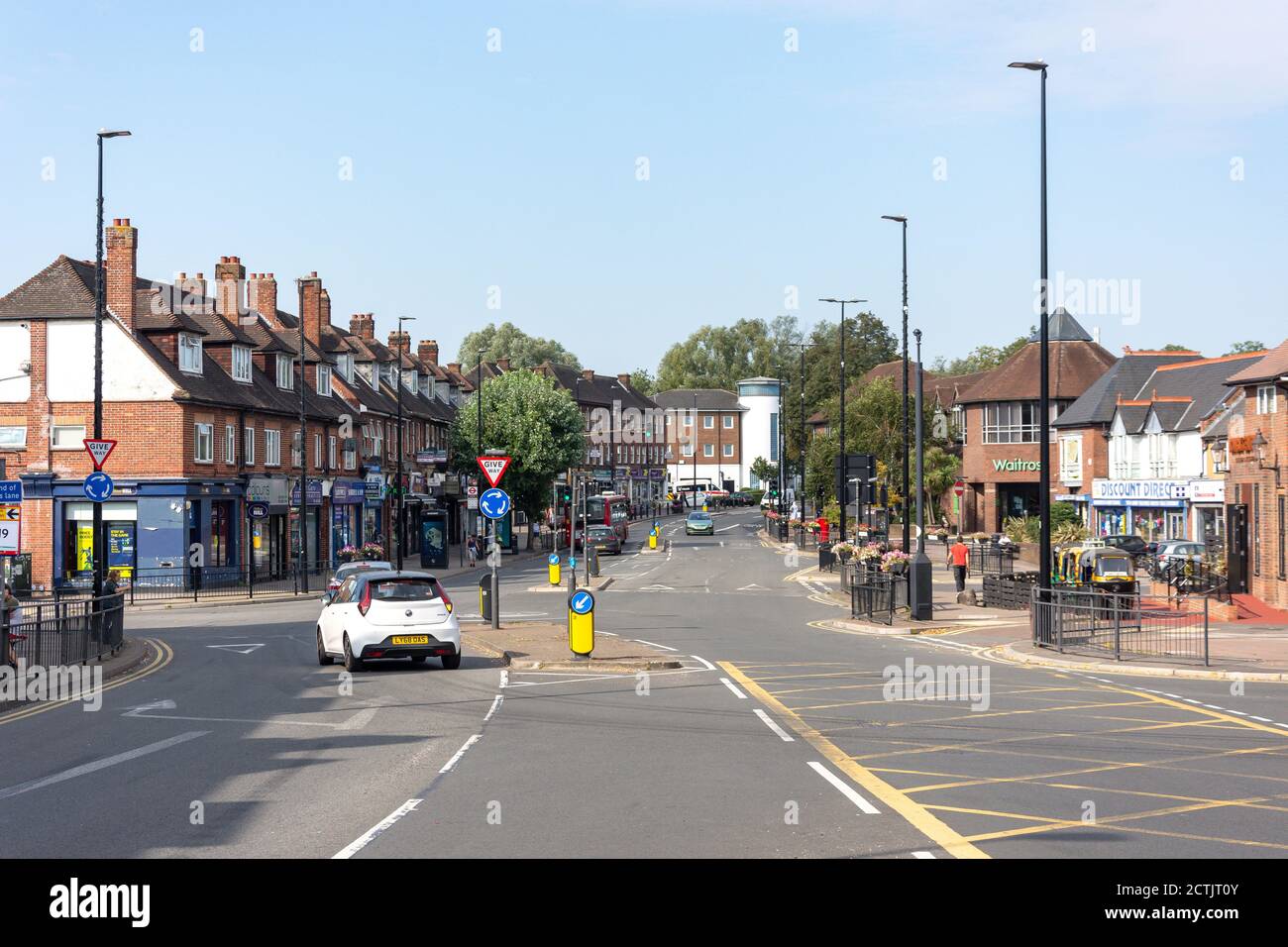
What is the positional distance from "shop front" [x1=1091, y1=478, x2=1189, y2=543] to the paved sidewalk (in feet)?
117

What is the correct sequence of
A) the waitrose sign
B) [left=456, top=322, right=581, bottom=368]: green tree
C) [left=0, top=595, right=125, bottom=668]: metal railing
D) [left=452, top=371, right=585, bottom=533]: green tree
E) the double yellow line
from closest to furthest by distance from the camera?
1. the double yellow line
2. [left=0, top=595, right=125, bottom=668]: metal railing
3. [left=452, top=371, right=585, bottom=533]: green tree
4. the waitrose sign
5. [left=456, top=322, right=581, bottom=368]: green tree

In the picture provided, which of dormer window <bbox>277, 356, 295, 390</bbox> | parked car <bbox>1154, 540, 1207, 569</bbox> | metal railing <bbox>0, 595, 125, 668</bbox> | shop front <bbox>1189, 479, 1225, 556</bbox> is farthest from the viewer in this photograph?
dormer window <bbox>277, 356, 295, 390</bbox>

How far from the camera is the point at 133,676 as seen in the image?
23641mm

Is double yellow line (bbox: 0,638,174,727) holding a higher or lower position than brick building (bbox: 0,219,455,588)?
lower

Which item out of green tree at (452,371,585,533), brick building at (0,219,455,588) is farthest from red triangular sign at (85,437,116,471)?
green tree at (452,371,585,533)

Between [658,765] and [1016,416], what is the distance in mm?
70282

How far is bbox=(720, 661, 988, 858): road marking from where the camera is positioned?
9281 mm

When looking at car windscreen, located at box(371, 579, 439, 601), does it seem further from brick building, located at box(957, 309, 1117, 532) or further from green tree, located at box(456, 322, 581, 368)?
green tree, located at box(456, 322, 581, 368)

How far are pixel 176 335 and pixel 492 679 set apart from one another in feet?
110

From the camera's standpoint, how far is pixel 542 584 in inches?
1948

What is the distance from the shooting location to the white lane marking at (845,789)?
35.1 ft

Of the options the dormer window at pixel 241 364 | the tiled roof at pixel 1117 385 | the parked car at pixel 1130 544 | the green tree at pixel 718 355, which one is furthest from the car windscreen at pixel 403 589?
the green tree at pixel 718 355

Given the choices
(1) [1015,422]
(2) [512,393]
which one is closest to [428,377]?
(2) [512,393]

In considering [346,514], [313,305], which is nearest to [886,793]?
[346,514]
